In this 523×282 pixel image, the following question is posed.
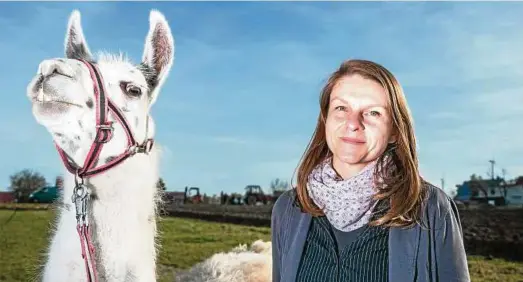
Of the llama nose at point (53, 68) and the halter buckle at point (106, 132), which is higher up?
the llama nose at point (53, 68)

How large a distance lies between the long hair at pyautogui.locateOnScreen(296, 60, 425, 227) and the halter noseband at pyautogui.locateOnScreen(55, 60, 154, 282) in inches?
39.2

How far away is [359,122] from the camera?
290 centimetres

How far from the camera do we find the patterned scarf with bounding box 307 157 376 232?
291cm

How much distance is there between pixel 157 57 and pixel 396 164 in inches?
58.0

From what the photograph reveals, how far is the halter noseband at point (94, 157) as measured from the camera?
118 inches

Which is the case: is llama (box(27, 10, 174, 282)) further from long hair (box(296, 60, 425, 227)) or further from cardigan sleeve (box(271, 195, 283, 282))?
long hair (box(296, 60, 425, 227))

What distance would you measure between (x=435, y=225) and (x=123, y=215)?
1552mm

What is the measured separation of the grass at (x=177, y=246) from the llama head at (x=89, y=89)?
483 centimetres

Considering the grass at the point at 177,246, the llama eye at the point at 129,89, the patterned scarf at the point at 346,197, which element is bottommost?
the grass at the point at 177,246

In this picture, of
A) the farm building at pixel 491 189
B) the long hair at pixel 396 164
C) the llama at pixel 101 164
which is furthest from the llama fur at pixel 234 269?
the farm building at pixel 491 189

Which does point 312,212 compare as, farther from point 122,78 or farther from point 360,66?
point 122,78

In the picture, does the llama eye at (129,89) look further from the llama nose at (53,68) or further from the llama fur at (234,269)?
the llama fur at (234,269)

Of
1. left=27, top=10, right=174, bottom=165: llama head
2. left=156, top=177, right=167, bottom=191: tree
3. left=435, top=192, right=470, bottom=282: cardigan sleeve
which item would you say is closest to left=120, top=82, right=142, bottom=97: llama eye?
left=27, top=10, right=174, bottom=165: llama head

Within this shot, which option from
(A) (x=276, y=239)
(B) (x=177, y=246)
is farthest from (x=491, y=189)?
(A) (x=276, y=239)
